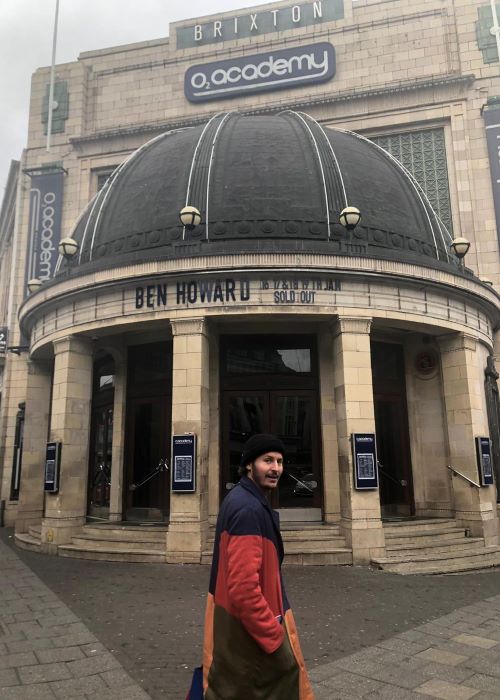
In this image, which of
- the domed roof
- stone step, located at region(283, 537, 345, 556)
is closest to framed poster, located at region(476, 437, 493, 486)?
stone step, located at region(283, 537, 345, 556)

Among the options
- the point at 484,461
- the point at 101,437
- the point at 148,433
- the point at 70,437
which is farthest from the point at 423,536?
the point at 101,437

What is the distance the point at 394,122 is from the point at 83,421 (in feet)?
59.3

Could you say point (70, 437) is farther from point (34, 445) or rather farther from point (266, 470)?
point (266, 470)

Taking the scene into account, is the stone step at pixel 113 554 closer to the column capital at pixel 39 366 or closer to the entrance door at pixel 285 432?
the entrance door at pixel 285 432

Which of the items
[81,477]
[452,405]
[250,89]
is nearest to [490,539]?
[452,405]

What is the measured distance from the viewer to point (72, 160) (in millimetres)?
26281

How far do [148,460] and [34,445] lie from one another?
4.17 metres

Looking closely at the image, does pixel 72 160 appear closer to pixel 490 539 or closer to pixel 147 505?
pixel 147 505

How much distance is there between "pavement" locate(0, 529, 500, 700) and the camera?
5.37 metres

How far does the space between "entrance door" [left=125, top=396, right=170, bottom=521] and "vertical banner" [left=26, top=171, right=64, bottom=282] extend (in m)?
11.8

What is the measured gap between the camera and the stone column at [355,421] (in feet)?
39.5

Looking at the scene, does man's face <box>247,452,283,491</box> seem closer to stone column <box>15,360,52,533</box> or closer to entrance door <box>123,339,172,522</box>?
entrance door <box>123,339,172,522</box>

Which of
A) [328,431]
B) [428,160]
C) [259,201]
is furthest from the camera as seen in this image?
[428,160]

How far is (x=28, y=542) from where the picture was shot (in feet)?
48.1
